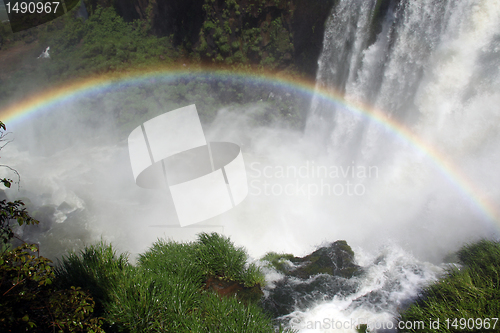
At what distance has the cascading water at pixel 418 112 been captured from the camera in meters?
5.48

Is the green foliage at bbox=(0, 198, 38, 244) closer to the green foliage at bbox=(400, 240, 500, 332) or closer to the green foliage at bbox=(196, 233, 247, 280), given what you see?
the green foliage at bbox=(196, 233, 247, 280)

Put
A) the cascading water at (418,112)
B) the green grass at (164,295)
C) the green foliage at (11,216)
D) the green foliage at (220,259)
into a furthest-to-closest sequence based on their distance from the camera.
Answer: the cascading water at (418,112) < the green foliage at (220,259) < the green grass at (164,295) < the green foliage at (11,216)

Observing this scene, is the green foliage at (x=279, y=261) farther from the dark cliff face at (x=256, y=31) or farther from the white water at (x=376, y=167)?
the dark cliff face at (x=256, y=31)

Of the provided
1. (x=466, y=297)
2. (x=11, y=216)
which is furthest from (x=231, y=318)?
(x=466, y=297)

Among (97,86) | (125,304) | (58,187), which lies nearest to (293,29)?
(97,86)

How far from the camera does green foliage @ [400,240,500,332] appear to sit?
355 centimetres

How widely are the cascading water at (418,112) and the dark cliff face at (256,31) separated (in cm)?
315

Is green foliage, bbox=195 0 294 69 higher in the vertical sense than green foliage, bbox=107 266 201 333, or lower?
higher

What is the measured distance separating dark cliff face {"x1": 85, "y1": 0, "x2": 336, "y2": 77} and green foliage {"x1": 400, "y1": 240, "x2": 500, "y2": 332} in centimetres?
1200

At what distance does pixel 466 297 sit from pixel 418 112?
247 inches

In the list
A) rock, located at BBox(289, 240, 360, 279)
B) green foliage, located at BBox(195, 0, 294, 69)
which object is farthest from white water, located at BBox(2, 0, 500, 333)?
green foliage, located at BBox(195, 0, 294, 69)

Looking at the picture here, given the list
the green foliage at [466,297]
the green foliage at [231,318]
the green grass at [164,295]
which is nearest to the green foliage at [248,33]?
the green grass at [164,295]

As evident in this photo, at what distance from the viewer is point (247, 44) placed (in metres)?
16.2

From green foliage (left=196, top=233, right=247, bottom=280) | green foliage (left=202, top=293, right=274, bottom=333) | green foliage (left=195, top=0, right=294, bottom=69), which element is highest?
green foliage (left=195, top=0, right=294, bottom=69)
